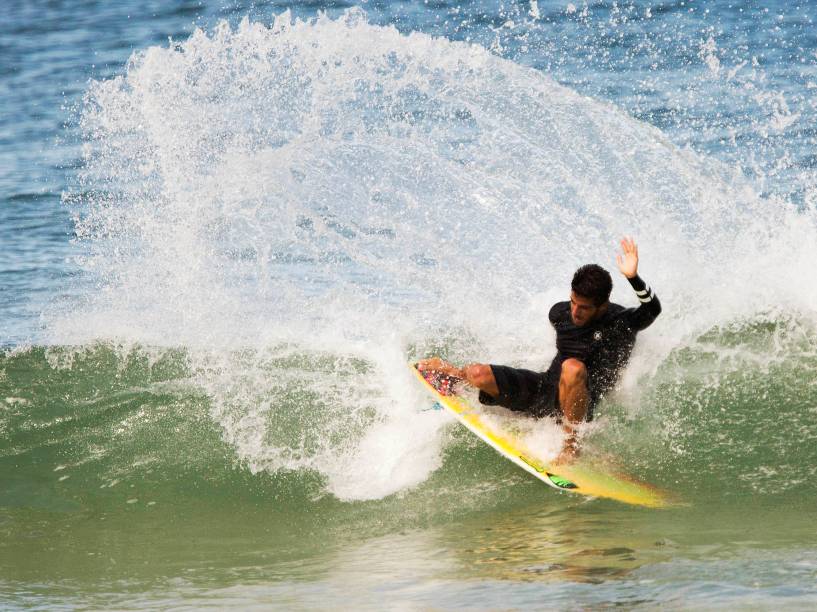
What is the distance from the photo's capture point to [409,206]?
12109mm

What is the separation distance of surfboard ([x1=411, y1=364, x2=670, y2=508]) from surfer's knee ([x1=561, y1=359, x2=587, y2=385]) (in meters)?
0.69

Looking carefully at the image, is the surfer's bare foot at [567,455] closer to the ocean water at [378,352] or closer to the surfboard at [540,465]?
the surfboard at [540,465]

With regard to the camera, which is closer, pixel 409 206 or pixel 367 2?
pixel 409 206

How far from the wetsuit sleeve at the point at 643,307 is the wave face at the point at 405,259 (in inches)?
35.7

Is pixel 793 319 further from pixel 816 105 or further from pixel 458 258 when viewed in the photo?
pixel 816 105

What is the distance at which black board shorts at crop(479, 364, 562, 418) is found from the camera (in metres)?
7.53

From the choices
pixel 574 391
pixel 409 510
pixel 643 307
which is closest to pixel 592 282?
pixel 643 307

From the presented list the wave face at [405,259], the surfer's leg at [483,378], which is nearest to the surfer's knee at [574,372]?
the surfer's leg at [483,378]

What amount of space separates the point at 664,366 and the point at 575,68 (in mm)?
14334

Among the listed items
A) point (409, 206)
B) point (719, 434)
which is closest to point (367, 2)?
point (409, 206)

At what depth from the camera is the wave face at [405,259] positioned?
8531 millimetres

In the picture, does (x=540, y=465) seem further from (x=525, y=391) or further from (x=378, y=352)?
(x=378, y=352)

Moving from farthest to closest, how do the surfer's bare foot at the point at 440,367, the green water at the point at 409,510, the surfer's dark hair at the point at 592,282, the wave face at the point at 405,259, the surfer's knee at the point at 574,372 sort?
the wave face at the point at 405,259, the surfer's bare foot at the point at 440,367, the surfer's knee at the point at 574,372, the surfer's dark hair at the point at 592,282, the green water at the point at 409,510

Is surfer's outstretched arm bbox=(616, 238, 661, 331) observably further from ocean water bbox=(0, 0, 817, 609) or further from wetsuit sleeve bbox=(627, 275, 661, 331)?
ocean water bbox=(0, 0, 817, 609)
